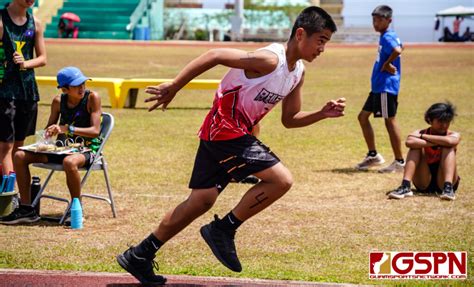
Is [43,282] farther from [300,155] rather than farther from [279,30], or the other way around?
[279,30]

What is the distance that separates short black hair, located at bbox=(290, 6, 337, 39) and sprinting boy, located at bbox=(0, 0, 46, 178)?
11.0 ft

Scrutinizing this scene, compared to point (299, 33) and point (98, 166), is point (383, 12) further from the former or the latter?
point (299, 33)

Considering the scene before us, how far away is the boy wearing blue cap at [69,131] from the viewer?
8.03 m

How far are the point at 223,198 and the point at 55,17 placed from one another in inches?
1843

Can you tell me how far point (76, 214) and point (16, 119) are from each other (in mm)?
1361

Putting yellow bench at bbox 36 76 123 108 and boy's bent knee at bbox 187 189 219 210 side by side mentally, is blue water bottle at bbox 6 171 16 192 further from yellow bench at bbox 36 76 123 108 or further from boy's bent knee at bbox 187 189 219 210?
yellow bench at bbox 36 76 123 108

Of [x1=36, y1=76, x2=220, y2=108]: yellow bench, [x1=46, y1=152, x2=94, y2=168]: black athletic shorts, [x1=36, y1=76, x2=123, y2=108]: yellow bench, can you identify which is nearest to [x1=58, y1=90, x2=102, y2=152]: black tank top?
[x1=46, y1=152, x2=94, y2=168]: black athletic shorts

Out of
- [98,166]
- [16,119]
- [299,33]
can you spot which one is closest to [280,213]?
[98,166]

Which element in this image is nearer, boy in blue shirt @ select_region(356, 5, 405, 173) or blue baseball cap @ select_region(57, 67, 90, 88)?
blue baseball cap @ select_region(57, 67, 90, 88)

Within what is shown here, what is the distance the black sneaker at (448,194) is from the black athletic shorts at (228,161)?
395cm

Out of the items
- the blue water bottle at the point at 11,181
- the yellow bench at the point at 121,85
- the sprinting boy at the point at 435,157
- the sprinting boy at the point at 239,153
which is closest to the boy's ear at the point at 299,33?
the sprinting boy at the point at 239,153

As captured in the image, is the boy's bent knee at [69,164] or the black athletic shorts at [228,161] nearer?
the black athletic shorts at [228,161]

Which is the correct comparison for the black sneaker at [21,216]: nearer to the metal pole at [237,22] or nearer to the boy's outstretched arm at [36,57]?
the boy's outstretched arm at [36,57]

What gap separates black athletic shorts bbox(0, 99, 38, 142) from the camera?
8.49m
